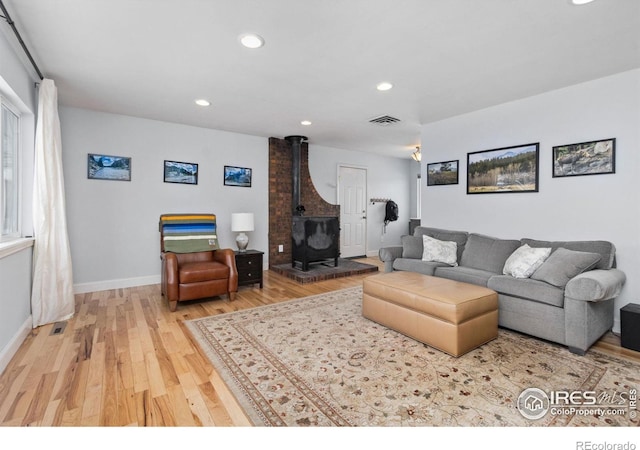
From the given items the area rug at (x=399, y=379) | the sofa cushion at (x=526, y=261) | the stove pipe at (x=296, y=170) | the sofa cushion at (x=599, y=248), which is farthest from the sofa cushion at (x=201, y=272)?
the sofa cushion at (x=599, y=248)

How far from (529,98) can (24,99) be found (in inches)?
198

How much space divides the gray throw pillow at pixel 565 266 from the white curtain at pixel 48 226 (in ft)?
14.9

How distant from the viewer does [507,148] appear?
3.69 meters

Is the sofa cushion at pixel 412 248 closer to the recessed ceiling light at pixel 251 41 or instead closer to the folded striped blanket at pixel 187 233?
the folded striped blanket at pixel 187 233

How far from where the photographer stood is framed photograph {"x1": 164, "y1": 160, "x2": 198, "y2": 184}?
181 inches

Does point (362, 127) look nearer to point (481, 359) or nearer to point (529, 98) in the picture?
point (529, 98)

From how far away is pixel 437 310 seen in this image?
7.89 feet

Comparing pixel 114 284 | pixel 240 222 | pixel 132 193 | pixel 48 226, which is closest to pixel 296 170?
pixel 240 222

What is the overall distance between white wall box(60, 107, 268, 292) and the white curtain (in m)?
1.05

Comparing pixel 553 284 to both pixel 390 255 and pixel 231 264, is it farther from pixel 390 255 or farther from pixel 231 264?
pixel 231 264

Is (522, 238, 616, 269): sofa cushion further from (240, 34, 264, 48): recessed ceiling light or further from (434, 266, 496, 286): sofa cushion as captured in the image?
(240, 34, 264, 48): recessed ceiling light

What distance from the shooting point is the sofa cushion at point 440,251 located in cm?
374

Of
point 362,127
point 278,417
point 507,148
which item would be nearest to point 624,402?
point 278,417

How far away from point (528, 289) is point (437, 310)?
0.92 metres
